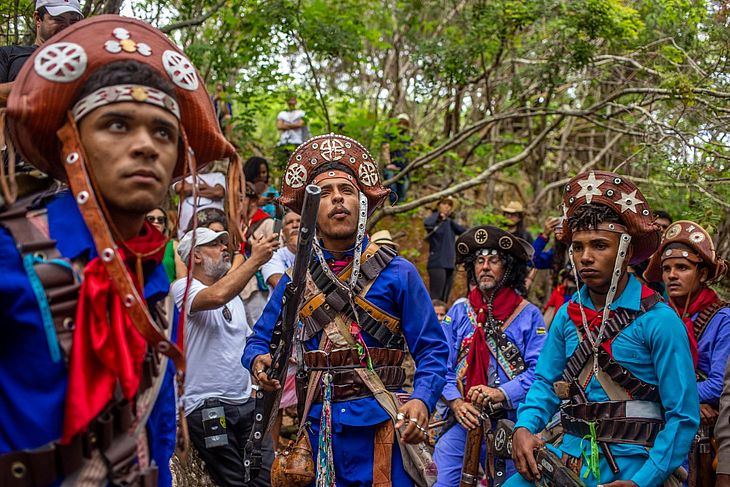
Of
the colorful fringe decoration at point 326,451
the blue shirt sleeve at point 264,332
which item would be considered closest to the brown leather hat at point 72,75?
the blue shirt sleeve at point 264,332

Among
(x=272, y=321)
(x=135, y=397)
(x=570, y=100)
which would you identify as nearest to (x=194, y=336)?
(x=272, y=321)

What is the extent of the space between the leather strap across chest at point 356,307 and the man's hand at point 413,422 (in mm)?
467

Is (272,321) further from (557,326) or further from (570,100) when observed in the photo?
(570,100)

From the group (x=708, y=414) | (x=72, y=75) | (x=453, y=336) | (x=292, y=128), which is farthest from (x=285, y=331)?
(x=292, y=128)

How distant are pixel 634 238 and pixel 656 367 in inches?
33.2

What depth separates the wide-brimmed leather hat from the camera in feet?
23.4

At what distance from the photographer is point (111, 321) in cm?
254

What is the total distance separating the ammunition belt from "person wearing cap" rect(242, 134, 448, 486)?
0.92 meters

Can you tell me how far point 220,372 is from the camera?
5707 mm

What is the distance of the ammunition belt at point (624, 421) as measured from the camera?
4.33m

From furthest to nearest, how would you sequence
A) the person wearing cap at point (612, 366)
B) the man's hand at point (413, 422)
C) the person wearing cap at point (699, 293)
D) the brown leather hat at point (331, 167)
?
the person wearing cap at point (699, 293), the brown leather hat at point (331, 167), the person wearing cap at point (612, 366), the man's hand at point (413, 422)

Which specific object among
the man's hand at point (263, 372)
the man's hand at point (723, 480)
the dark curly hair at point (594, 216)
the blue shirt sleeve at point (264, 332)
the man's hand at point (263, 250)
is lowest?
the man's hand at point (723, 480)

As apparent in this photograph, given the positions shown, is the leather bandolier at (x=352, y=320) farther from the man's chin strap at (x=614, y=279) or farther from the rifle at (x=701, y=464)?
the rifle at (x=701, y=464)

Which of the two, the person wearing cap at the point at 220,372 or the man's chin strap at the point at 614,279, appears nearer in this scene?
the man's chin strap at the point at 614,279
